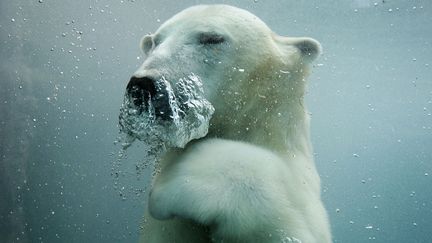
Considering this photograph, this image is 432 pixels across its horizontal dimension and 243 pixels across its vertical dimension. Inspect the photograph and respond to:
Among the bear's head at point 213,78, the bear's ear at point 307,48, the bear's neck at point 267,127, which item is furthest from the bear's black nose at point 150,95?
the bear's ear at point 307,48

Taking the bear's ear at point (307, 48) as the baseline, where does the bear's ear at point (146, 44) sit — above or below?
below

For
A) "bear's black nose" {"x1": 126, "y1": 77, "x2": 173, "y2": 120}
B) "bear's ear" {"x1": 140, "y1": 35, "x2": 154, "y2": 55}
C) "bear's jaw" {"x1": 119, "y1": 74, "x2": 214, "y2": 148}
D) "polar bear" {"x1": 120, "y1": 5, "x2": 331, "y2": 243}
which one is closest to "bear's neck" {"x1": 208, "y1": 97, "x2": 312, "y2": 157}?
"polar bear" {"x1": 120, "y1": 5, "x2": 331, "y2": 243}

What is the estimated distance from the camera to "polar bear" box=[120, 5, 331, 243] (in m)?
1.51

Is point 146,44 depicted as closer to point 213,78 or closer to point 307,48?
point 213,78

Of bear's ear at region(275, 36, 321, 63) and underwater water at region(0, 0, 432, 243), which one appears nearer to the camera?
bear's ear at region(275, 36, 321, 63)

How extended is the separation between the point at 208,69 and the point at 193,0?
6.13 m

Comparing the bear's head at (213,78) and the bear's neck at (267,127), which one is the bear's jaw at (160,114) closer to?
the bear's head at (213,78)

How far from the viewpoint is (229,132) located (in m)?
1.99

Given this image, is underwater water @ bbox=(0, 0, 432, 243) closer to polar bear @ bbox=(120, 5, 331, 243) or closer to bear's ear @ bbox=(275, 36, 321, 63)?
polar bear @ bbox=(120, 5, 331, 243)

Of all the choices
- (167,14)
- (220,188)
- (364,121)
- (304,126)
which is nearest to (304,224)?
(220,188)

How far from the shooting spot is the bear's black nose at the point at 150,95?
1.58 meters

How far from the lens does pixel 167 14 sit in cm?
861

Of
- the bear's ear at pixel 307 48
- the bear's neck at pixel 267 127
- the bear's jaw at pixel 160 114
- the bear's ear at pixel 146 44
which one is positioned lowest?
the bear's jaw at pixel 160 114

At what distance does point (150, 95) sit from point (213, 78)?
45 centimetres
